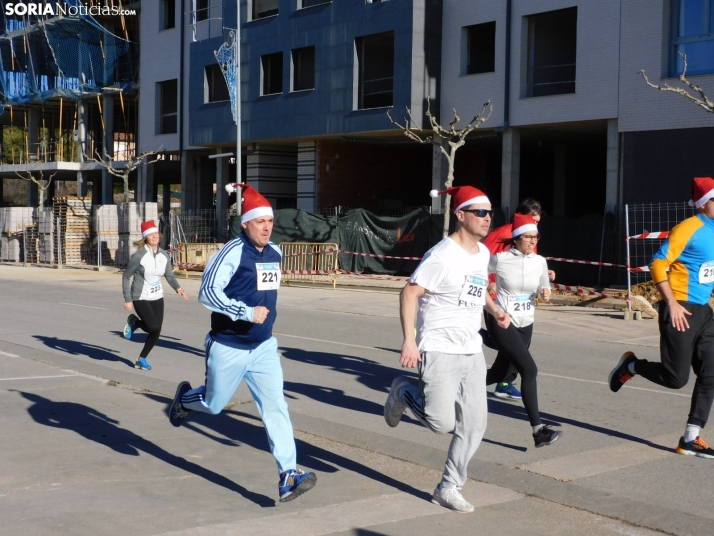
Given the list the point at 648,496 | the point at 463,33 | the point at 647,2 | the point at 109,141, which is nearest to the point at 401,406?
the point at 648,496

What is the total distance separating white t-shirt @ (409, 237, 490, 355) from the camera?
Result: 555cm

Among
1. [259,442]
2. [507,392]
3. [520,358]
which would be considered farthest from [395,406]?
[507,392]

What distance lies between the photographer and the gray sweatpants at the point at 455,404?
5.49 metres

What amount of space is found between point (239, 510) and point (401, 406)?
1.16m

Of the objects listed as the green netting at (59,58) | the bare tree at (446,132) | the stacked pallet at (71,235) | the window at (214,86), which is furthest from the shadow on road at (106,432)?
the green netting at (59,58)

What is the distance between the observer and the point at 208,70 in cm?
3606

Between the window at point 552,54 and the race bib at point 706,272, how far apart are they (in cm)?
2088

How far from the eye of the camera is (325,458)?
22.3 feet

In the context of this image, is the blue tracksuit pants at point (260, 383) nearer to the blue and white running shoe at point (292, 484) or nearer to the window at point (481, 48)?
the blue and white running shoe at point (292, 484)

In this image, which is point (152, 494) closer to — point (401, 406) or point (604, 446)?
point (401, 406)

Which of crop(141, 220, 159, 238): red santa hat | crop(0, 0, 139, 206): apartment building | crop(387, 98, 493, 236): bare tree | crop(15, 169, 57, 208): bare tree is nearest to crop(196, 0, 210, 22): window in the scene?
crop(0, 0, 139, 206): apartment building

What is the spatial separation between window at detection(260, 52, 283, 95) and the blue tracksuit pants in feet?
92.3

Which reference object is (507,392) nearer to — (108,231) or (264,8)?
(264,8)

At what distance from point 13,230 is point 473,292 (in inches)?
1476
